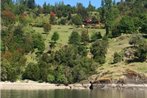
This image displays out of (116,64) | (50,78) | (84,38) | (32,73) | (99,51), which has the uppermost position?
(84,38)

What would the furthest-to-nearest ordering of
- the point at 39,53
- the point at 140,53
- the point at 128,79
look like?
the point at 39,53, the point at 140,53, the point at 128,79

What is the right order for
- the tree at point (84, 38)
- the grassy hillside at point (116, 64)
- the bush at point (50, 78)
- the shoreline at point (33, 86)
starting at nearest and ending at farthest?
the shoreline at point (33, 86), the bush at point (50, 78), the grassy hillside at point (116, 64), the tree at point (84, 38)

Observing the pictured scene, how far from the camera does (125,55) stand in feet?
550

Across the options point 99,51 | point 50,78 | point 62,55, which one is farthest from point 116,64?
point 50,78

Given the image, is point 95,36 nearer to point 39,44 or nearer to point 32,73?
point 39,44

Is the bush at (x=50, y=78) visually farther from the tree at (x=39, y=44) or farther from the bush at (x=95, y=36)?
the bush at (x=95, y=36)

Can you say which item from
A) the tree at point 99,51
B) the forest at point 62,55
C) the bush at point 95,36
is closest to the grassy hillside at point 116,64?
the forest at point 62,55

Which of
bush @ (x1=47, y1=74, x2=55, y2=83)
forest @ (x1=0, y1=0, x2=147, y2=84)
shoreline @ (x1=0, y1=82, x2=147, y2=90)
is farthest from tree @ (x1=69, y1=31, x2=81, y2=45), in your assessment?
shoreline @ (x1=0, y1=82, x2=147, y2=90)

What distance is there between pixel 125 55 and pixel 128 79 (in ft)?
63.4

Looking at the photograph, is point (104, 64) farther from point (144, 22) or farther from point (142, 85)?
point (144, 22)

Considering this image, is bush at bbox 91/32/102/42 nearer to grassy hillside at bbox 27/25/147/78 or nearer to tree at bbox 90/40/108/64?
grassy hillside at bbox 27/25/147/78

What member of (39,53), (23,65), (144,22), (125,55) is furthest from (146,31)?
(23,65)

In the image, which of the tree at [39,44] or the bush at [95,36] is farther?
the bush at [95,36]

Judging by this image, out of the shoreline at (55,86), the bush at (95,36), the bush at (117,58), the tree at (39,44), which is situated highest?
the bush at (95,36)
